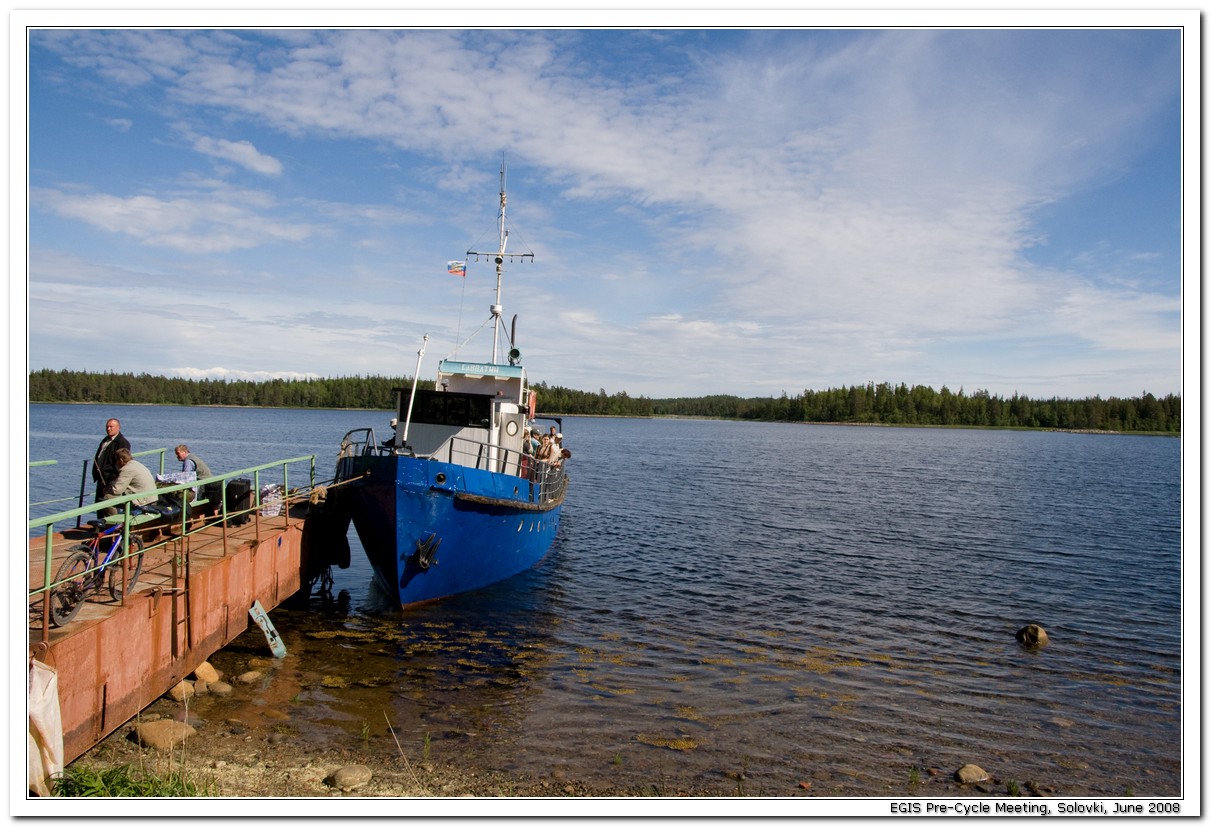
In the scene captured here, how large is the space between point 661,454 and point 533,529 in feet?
172

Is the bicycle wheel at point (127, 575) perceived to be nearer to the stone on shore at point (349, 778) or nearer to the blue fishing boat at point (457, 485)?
the stone on shore at point (349, 778)

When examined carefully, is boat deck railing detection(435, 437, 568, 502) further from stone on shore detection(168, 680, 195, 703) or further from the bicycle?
the bicycle

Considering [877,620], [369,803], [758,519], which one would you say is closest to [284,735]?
[369,803]

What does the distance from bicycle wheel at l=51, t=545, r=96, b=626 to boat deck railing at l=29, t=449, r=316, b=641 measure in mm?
134

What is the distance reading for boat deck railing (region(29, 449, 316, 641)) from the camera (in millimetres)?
7102

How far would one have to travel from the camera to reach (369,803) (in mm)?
5426

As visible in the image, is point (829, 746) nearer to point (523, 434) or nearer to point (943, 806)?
point (943, 806)

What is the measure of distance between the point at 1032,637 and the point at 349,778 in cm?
1301

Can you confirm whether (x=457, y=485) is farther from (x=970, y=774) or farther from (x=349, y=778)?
(x=970, y=774)

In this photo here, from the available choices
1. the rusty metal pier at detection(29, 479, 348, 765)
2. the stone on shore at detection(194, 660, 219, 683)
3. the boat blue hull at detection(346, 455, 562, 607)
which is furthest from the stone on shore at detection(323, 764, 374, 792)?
the boat blue hull at detection(346, 455, 562, 607)

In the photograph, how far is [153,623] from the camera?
29.1 ft

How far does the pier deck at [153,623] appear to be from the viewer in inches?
284

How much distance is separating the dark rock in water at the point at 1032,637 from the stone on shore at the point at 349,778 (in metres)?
12.6

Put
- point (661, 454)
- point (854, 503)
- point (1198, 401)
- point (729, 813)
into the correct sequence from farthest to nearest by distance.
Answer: point (661, 454) → point (854, 503) → point (1198, 401) → point (729, 813)
